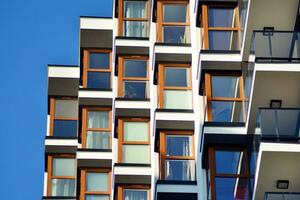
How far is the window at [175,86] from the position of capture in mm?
36062

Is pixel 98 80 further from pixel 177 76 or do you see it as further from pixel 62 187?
pixel 177 76

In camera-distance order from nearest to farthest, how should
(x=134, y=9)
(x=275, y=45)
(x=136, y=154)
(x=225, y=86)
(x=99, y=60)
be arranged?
1. (x=275, y=45)
2. (x=225, y=86)
3. (x=136, y=154)
4. (x=134, y=9)
5. (x=99, y=60)

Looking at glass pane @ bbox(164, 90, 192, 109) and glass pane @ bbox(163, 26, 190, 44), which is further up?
glass pane @ bbox(163, 26, 190, 44)

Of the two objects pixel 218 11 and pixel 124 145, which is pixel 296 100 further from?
pixel 124 145

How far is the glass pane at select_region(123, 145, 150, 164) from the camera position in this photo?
3757 centimetres

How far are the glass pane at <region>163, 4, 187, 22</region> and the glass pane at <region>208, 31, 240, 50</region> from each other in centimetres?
403

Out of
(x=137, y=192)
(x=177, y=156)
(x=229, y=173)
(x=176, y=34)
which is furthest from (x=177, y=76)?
(x=229, y=173)

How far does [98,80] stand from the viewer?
136 ft

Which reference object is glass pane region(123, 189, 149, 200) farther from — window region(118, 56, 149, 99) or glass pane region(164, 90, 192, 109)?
window region(118, 56, 149, 99)

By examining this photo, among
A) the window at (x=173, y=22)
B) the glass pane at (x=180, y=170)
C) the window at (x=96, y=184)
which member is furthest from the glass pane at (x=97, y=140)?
the glass pane at (x=180, y=170)

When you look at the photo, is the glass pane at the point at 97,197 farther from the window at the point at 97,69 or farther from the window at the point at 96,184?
the window at the point at 97,69

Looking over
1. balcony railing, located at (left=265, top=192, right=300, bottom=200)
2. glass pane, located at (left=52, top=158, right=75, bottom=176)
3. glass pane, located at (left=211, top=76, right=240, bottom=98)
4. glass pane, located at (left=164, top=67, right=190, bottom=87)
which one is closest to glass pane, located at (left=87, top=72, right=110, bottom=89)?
glass pane, located at (left=52, top=158, right=75, bottom=176)

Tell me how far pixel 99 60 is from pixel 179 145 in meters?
7.81

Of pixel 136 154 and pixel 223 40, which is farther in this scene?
pixel 136 154
